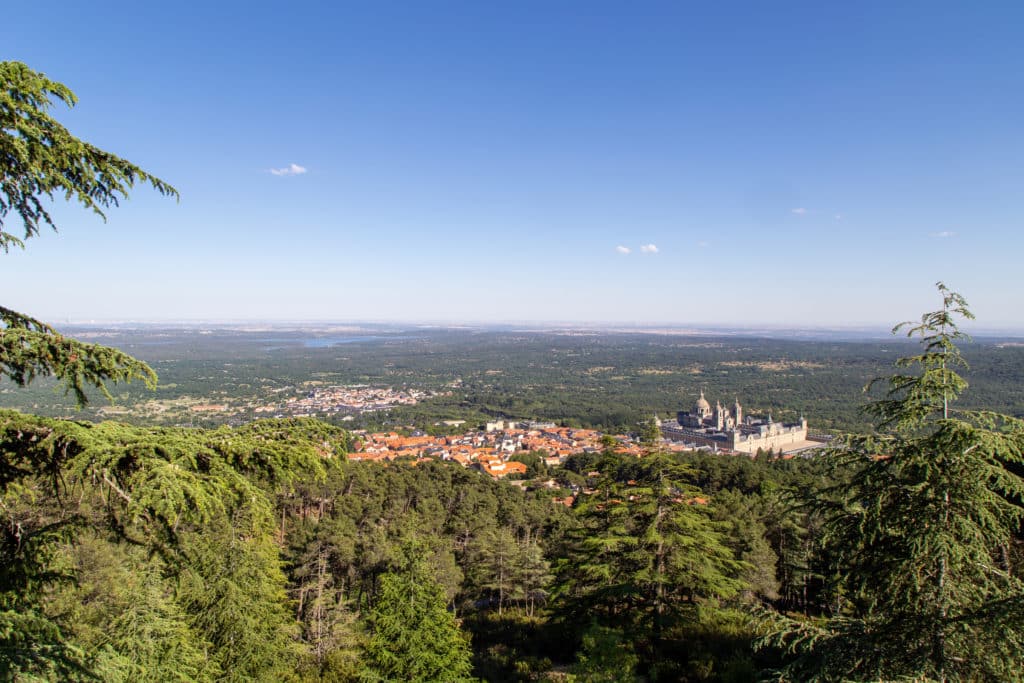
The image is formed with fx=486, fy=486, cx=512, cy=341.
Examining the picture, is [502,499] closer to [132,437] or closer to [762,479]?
[762,479]

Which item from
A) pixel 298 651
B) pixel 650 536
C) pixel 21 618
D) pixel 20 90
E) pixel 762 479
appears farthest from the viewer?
pixel 762 479

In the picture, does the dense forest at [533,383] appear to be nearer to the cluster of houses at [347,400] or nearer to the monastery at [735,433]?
the cluster of houses at [347,400]

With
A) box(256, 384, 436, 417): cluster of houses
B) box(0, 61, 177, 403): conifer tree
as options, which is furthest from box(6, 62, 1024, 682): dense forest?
box(256, 384, 436, 417): cluster of houses

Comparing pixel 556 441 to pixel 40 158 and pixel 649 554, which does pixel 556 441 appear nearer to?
pixel 649 554

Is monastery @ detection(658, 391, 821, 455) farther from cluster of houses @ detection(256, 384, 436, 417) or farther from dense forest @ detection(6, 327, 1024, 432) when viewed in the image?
cluster of houses @ detection(256, 384, 436, 417)

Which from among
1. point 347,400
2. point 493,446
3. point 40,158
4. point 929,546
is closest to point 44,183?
point 40,158

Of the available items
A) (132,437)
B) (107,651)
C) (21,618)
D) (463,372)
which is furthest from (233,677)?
(463,372)
